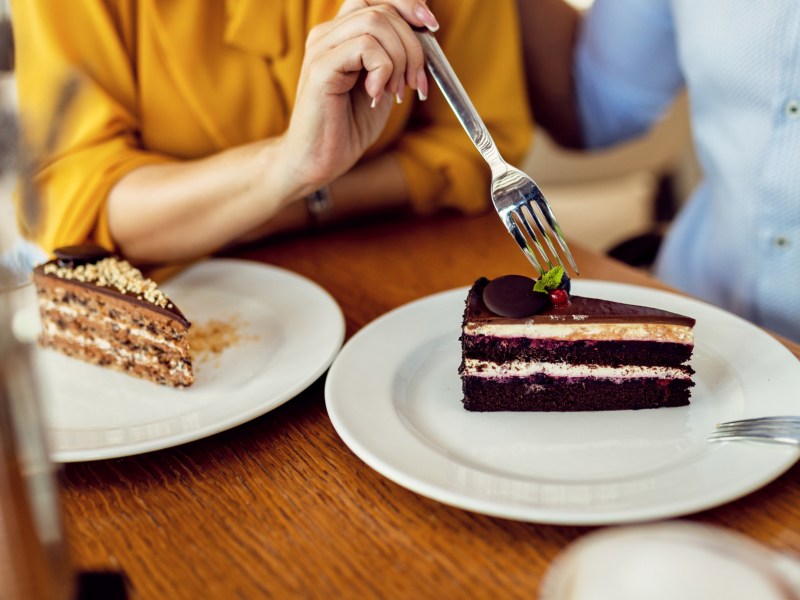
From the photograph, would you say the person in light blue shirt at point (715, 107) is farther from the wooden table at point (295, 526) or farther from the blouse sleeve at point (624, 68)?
the wooden table at point (295, 526)

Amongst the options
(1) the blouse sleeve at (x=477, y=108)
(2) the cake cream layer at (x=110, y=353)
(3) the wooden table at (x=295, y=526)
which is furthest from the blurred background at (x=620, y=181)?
(3) the wooden table at (x=295, y=526)

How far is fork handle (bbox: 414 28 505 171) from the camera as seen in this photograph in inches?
46.2

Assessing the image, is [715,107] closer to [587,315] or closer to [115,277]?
[587,315]

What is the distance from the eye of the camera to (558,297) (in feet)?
3.36

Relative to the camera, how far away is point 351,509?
840 millimetres

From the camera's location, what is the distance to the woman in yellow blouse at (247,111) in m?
1.20

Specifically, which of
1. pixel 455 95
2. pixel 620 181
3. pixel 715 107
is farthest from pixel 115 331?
pixel 620 181

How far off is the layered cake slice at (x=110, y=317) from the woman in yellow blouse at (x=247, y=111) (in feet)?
0.40

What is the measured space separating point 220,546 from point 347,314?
53 centimetres

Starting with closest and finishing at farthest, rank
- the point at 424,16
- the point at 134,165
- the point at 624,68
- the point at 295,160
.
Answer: the point at 424,16
the point at 295,160
the point at 134,165
the point at 624,68

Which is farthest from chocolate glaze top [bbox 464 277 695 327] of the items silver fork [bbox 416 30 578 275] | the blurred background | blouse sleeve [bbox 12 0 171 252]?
the blurred background

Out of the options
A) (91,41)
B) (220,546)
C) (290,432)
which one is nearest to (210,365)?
(290,432)

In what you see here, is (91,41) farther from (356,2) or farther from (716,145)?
(716,145)

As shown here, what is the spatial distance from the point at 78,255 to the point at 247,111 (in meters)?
0.46
